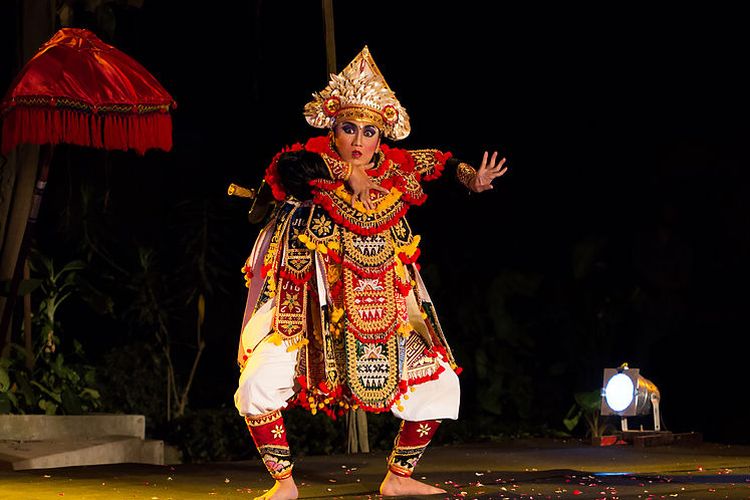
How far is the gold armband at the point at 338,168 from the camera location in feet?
13.1

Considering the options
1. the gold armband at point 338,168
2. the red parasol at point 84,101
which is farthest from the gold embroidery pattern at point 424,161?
the red parasol at point 84,101

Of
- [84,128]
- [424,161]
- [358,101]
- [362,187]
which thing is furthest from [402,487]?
[84,128]

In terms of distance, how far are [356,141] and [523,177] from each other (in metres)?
3.92

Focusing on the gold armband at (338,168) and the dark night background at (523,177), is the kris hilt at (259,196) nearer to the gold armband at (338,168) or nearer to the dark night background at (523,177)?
the gold armband at (338,168)

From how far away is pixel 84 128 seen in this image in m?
5.02

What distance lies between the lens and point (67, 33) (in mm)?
5090

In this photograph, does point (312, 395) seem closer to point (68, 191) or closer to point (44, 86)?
point (44, 86)

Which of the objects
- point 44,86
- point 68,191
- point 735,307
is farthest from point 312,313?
point 735,307

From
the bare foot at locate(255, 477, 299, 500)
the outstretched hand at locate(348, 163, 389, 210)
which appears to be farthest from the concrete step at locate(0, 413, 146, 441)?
the outstretched hand at locate(348, 163, 389, 210)

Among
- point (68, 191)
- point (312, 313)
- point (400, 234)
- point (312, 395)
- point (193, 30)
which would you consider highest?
point (193, 30)

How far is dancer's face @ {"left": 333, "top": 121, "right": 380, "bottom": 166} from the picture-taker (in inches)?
161

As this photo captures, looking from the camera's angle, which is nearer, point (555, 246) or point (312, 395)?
point (312, 395)

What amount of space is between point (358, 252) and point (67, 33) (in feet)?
6.14

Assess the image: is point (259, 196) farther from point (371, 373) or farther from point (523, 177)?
point (523, 177)
